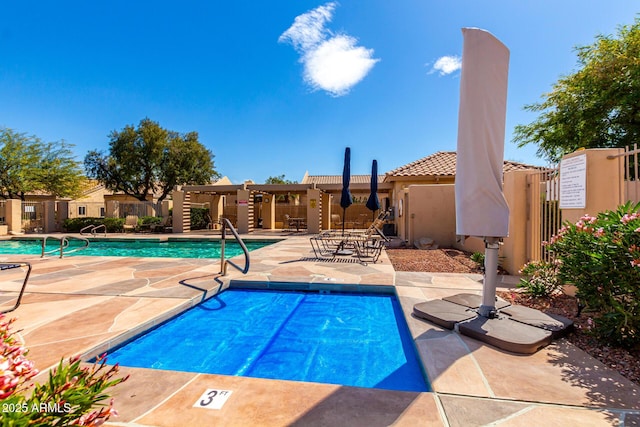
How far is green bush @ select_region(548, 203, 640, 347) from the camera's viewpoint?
2.41 m

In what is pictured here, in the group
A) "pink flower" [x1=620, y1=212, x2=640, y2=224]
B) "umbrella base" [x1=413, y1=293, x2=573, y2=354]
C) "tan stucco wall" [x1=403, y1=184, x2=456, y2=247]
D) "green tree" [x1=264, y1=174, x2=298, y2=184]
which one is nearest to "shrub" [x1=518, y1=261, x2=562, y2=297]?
"umbrella base" [x1=413, y1=293, x2=573, y2=354]

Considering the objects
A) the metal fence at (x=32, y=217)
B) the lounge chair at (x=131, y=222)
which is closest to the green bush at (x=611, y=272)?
the lounge chair at (x=131, y=222)

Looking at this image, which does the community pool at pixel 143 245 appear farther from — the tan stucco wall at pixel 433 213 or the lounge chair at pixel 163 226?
the tan stucco wall at pixel 433 213

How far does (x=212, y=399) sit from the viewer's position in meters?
1.97

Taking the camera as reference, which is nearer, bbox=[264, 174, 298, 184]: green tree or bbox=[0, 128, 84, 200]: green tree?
bbox=[0, 128, 84, 200]: green tree

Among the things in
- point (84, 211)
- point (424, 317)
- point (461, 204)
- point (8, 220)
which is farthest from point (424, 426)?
point (84, 211)

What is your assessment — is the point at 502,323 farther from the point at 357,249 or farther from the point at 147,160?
the point at 147,160

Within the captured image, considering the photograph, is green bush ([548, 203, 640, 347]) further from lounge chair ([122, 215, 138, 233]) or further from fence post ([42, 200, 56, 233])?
fence post ([42, 200, 56, 233])

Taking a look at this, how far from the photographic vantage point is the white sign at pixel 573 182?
4.06m

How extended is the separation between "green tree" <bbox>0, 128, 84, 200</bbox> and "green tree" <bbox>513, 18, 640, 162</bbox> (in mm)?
31815

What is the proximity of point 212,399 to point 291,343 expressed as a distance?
5.51 ft

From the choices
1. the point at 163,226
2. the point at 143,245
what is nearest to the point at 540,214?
the point at 143,245

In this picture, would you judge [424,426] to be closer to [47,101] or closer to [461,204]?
[461,204]

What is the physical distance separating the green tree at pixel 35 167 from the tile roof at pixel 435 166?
2473 centimetres
